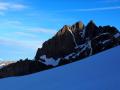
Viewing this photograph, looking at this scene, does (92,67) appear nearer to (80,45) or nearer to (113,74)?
(113,74)

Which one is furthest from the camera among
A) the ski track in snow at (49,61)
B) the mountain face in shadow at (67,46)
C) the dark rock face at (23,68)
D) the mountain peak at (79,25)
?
the mountain peak at (79,25)

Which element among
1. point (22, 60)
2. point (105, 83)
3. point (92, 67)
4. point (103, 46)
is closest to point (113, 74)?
point (105, 83)

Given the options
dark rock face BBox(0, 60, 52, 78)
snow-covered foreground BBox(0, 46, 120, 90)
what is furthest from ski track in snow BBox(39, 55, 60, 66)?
snow-covered foreground BBox(0, 46, 120, 90)

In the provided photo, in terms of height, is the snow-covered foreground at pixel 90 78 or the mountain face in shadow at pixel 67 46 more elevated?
the mountain face in shadow at pixel 67 46

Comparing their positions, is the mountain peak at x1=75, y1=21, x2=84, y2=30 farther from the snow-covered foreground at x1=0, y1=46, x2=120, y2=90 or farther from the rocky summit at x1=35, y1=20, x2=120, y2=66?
the snow-covered foreground at x1=0, y1=46, x2=120, y2=90

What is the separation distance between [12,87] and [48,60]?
14411 cm

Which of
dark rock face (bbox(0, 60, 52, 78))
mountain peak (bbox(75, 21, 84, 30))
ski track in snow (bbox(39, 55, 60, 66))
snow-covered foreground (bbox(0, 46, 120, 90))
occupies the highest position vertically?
mountain peak (bbox(75, 21, 84, 30))

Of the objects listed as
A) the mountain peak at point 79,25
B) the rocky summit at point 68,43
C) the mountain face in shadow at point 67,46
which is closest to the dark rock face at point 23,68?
the mountain face in shadow at point 67,46

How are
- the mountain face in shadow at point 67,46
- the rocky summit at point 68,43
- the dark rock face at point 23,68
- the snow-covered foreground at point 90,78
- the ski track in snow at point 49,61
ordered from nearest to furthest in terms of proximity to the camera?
the snow-covered foreground at point 90,78
the dark rock face at point 23,68
the mountain face in shadow at point 67,46
the rocky summit at point 68,43
the ski track in snow at point 49,61

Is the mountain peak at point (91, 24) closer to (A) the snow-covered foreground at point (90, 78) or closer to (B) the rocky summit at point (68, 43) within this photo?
(B) the rocky summit at point (68, 43)

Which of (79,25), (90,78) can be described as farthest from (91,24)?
(90,78)

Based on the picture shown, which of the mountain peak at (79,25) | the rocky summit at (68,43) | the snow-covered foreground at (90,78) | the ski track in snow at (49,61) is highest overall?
the mountain peak at (79,25)

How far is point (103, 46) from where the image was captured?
112875 millimetres

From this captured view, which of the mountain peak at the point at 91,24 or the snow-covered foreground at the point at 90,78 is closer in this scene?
the snow-covered foreground at the point at 90,78
